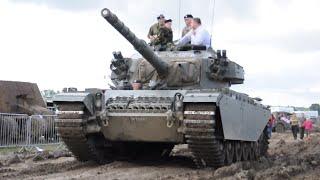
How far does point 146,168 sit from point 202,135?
188cm

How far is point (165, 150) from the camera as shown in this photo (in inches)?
Answer: 673

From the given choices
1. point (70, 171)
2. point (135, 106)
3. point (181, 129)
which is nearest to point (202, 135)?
point (181, 129)

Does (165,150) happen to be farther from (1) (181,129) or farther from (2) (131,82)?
(1) (181,129)

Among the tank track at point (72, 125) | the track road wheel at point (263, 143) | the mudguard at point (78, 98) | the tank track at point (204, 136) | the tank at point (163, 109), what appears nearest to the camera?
the tank track at point (204, 136)

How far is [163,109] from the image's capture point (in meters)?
13.3

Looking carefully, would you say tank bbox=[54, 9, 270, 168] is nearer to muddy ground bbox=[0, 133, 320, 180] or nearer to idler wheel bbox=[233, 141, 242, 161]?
idler wheel bbox=[233, 141, 242, 161]

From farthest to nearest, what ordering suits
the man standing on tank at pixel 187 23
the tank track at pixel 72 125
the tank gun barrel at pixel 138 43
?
the man standing on tank at pixel 187 23
the tank track at pixel 72 125
the tank gun barrel at pixel 138 43

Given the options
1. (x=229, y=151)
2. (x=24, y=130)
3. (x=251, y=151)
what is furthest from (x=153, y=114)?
(x=24, y=130)

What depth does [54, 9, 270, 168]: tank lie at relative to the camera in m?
12.6

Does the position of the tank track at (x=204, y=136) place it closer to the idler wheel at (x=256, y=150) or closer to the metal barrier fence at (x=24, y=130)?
the idler wheel at (x=256, y=150)

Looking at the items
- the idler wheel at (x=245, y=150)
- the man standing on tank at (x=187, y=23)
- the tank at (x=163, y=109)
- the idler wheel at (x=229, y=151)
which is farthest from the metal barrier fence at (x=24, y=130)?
the idler wheel at (x=229, y=151)

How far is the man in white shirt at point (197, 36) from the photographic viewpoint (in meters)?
15.7

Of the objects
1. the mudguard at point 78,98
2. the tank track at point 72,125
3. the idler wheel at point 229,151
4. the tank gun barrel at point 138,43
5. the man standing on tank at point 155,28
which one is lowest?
the idler wheel at point 229,151

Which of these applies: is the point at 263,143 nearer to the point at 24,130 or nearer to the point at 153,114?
the point at 153,114
